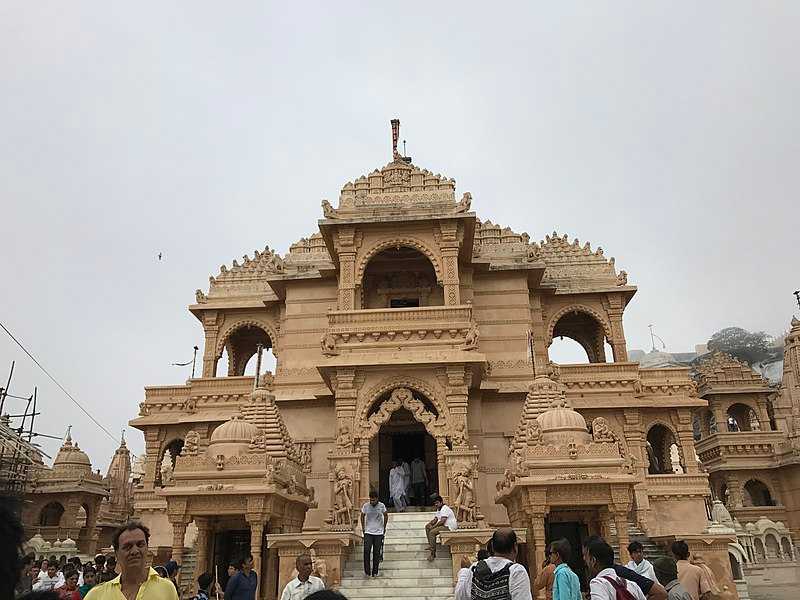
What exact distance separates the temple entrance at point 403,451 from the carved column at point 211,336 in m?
7.84

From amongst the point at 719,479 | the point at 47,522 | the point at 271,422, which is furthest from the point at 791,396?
the point at 47,522

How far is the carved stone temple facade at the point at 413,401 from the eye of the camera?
13.6 m

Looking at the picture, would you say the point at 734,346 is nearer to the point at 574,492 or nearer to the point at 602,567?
the point at 574,492

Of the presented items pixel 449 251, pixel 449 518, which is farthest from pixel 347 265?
pixel 449 518

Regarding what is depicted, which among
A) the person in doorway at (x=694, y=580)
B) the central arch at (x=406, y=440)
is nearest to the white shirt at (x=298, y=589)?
the person in doorway at (x=694, y=580)

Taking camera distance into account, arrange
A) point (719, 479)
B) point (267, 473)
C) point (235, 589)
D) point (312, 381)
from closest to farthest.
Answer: point (235, 589) → point (267, 473) → point (312, 381) → point (719, 479)

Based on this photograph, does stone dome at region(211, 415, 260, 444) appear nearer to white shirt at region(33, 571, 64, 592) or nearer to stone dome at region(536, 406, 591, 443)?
white shirt at region(33, 571, 64, 592)

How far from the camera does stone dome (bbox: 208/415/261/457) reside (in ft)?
48.7

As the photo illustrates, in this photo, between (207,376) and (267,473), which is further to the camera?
(207,376)

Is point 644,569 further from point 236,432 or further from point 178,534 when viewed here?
point 236,432

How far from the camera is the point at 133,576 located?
12.8 ft

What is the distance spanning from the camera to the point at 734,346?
76.1 m

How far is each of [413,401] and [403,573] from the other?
5155 millimetres

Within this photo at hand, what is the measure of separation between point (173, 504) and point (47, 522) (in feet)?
83.1
